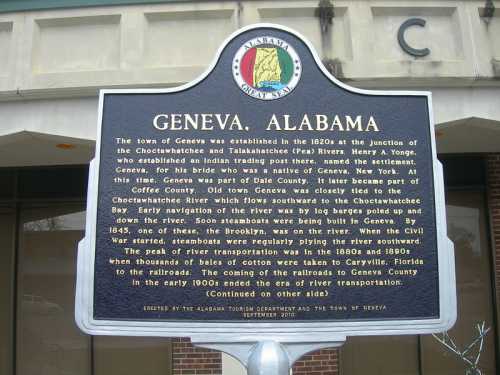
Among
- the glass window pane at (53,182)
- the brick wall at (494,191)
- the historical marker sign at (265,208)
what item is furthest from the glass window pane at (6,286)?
the brick wall at (494,191)

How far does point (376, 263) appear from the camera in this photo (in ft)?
10.9

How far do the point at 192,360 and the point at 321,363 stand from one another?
1.83m

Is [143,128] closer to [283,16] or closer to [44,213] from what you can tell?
[283,16]

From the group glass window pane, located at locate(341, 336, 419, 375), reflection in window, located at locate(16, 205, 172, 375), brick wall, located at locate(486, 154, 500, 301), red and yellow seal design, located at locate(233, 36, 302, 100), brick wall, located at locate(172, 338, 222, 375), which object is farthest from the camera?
brick wall, located at locate(486, 154, 500, 301)

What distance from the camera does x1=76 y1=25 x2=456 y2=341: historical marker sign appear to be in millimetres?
3246

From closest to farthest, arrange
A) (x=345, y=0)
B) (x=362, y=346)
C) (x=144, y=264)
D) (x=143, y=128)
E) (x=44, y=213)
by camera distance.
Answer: (x=144, y=264)
(x=143, y=128)
(x=345, y=0)
(x=362, y=346)
(x=44, y=213)

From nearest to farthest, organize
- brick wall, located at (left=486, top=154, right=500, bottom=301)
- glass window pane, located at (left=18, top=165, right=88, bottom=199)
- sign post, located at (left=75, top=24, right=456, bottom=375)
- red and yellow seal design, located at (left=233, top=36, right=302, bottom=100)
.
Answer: sign post, located at (left=75, top=24, right=456, bottom=375)
red and yellow seal design, located at (left=233, top=36, right=302, bottom=100)
brick wall, located at (left=486, top=154, right=500, bottom=301)
glass window pane, located at (left=18, top=165, right=88, bottom=199)

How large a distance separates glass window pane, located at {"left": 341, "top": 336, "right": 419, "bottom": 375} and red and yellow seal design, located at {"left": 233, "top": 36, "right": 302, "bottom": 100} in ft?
18.1

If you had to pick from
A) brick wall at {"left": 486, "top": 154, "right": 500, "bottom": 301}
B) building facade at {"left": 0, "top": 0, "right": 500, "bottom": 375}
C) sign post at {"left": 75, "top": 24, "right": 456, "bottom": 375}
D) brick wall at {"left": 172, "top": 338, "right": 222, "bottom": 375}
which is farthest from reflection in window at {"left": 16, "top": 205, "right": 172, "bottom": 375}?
brick wall at {"left": 486, "top": 154, "right": 500, "bottom": 301}

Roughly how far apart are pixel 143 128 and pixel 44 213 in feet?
19.3

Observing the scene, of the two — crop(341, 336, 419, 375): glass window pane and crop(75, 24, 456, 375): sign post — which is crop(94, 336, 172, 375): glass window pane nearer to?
crop(341, 336, 419, 375): glass window pane

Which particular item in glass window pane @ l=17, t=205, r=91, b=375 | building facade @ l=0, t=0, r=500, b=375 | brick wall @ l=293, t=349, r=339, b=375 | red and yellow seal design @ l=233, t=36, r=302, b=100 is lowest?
brick wall @ l=293, t=349, r=339, b=375


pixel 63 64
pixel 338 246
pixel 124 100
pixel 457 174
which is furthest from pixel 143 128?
pixel 457 174

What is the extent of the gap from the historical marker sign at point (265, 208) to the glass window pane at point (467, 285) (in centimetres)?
539
